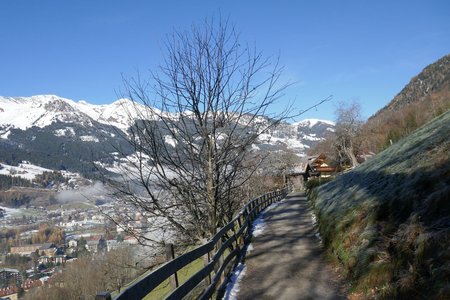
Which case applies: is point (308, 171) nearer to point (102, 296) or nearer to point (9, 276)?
point (102, 296)

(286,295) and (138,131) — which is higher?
(138,131)

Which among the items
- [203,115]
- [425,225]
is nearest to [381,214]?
[425,225]

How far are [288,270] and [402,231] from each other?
3.40 metres

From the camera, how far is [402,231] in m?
6.47

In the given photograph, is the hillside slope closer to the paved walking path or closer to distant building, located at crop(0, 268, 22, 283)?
the paved walking path

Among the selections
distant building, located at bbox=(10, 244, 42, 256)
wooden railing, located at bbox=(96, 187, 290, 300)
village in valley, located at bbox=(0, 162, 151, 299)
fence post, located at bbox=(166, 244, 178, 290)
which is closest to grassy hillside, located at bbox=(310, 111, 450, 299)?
wooden railing, located at bbox=(96, 187, 290, 300)

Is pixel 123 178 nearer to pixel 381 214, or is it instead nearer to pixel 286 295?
pixel 286 295

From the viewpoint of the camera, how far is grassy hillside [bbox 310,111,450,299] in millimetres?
5250

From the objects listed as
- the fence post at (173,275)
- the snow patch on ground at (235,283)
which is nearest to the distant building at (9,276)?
the snow patch on ground at (235,283)

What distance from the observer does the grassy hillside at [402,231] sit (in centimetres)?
525

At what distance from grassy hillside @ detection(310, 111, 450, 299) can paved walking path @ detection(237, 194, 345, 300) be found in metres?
0.46

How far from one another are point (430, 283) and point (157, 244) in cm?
750

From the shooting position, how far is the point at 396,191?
8.32m

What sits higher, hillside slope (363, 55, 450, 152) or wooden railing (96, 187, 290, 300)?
hillside slope (363, 55, 450, 152)
